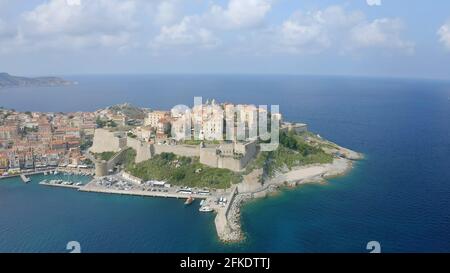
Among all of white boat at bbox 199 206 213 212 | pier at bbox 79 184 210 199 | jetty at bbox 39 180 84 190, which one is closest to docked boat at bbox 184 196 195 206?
pier at bbox 79 184 210 199

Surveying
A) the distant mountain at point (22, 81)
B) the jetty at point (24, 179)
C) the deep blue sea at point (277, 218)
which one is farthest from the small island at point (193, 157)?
the distant mountain at point (22, 81)

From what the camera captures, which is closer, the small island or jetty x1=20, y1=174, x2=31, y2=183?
the small island

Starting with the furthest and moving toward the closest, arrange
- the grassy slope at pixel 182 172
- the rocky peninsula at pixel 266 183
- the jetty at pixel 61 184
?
the jetty at pixel 61 184 → the grassy slope at pixel 182 172 → the rocky peninsula at pixel 266 183

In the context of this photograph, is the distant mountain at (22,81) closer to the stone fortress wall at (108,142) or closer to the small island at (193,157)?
the small island at (193,157)

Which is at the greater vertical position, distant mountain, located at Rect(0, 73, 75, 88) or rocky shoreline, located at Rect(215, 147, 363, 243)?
distant mountain, located at Rect(0, 73, 75, 88)

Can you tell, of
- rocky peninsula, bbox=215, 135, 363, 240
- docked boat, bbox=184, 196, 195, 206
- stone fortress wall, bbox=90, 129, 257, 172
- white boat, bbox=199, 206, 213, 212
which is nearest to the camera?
rocky peninsula, bbox=215, 135, 363, 240

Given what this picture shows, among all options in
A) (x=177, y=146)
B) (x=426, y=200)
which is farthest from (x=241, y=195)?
(x=426, y=200)

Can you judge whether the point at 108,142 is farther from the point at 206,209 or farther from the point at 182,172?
the point at 206,209

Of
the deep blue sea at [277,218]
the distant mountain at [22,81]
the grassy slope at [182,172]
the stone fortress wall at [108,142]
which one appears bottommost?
the deep blue sea at [277,218]

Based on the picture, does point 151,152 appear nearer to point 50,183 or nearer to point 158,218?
point 50,183

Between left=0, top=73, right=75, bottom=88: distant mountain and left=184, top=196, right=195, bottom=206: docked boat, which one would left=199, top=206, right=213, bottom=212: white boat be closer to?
left=184, top=196, right=195, bottom=206: docked boat
